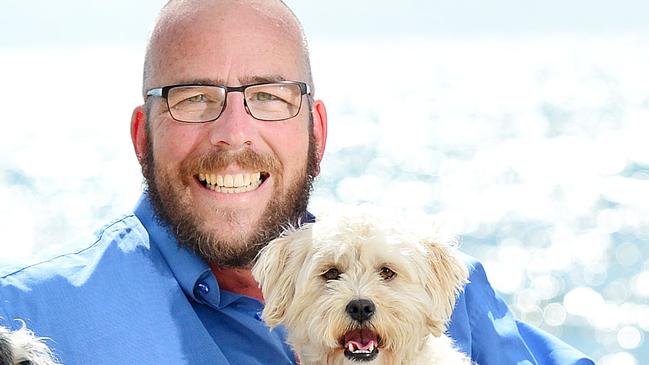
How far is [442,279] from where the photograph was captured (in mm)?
3672

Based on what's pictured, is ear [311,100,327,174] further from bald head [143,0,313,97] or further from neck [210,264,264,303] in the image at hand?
neck [210,264,264,303]

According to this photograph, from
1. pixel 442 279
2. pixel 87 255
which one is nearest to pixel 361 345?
pixel 442 279

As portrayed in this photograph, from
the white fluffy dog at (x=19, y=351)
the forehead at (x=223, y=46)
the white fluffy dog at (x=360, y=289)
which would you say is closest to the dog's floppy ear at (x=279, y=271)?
the white fluffy dog at (x=360, y=289)

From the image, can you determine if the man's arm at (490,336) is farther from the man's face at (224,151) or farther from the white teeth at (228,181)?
the white teeth at (228,181)

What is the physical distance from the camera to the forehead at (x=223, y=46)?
3.92m

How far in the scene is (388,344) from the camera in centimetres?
347

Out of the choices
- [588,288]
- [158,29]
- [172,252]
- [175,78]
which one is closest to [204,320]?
[172,252]

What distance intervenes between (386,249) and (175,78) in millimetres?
1073

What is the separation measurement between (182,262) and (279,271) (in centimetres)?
36

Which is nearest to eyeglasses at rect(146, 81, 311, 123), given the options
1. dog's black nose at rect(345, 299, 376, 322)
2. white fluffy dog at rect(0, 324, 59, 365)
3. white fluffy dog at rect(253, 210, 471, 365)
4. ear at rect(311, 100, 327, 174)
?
ear at rect(311, 100, 327, 174)

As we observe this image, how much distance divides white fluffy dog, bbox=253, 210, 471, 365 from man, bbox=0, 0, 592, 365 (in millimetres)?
226

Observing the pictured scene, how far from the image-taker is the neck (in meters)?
4.01

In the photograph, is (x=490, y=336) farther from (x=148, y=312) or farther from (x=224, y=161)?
(x=148, y=312)

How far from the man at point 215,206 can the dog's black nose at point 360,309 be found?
46cm
